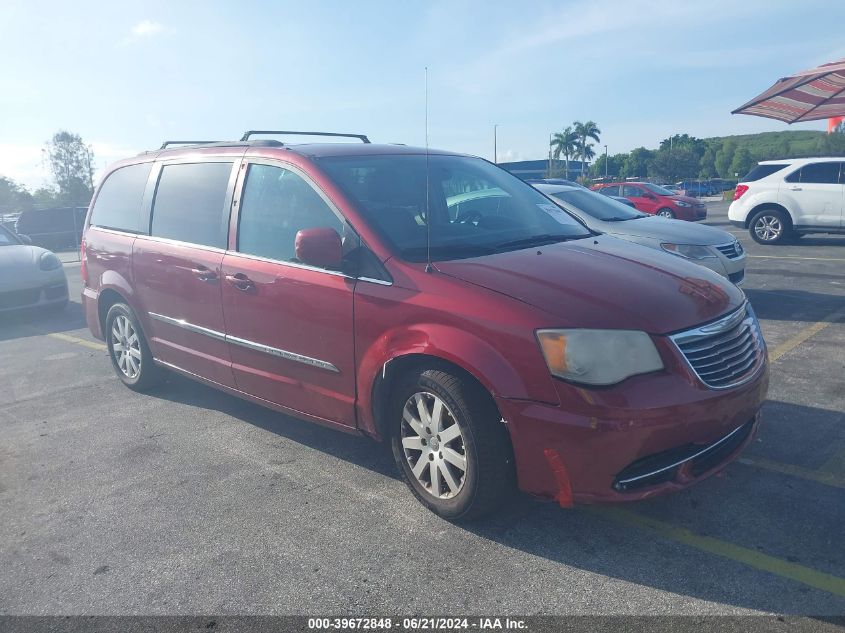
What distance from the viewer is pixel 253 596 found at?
9.52 ft

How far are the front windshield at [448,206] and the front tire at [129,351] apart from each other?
2394mm

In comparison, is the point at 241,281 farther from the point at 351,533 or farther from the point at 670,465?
the point at 670,465

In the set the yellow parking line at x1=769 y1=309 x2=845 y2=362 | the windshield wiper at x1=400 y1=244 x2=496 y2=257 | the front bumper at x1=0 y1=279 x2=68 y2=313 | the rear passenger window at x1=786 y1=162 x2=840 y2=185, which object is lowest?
the yellow parking line at x1=769 y1=309 x2=845 y2=362

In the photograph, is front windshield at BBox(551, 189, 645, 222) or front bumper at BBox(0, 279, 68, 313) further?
front bumper at BBox(0, 279, 68, 313)

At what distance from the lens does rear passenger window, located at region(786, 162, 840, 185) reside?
43.3ft

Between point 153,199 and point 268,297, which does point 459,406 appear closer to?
point 268,297

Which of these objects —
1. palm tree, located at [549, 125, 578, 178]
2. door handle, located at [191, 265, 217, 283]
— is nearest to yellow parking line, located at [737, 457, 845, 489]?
door handle, located at [191, 265, 217, 283]

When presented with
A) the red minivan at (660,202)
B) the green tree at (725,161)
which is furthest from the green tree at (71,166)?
the green tree at (725,161)

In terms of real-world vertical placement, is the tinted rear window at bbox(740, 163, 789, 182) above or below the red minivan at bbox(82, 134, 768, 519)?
above

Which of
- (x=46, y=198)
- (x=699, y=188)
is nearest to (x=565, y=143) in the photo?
(x=699, y=188)

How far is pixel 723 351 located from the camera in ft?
10.7

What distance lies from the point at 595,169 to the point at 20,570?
115151 millimetres

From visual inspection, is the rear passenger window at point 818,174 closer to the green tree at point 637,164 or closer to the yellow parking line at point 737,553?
the yellow parking line at point 737,553

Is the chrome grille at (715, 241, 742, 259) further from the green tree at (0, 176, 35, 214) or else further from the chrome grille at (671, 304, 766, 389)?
the green tree at (0, 176, 35, 214)
